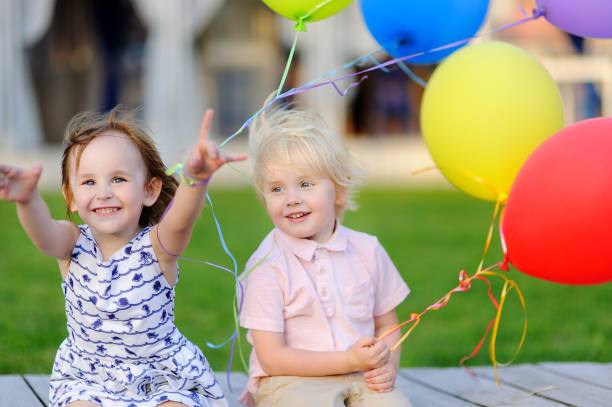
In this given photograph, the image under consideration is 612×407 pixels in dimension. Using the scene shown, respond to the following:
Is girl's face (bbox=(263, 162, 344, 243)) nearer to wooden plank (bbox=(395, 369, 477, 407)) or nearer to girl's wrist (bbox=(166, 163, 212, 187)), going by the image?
girl's wrist (bbox=(166, 163, 212, 187))

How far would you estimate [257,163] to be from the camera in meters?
2.02

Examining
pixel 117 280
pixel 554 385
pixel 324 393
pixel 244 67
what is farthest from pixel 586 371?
pixel 244 67

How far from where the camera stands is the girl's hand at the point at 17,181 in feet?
5.20

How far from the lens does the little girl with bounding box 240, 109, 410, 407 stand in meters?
1.93

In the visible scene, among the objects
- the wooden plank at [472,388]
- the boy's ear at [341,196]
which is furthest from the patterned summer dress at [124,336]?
the wooden plank at [472,388]

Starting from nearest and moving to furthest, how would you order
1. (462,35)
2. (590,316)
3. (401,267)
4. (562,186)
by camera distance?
(562,186) < (462,35) < (590,316) < (401,267)

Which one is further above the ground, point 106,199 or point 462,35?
point 462,35

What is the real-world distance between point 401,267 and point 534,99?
292 cm

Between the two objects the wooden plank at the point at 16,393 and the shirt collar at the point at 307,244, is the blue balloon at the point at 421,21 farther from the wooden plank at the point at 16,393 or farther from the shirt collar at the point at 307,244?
the wooden plank at the point at 16,393

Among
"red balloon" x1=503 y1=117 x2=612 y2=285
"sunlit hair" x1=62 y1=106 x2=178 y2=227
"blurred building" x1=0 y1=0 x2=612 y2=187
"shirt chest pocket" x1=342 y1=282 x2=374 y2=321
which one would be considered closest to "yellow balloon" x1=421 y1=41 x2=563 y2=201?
"red balloon" x1=503 y1=117 x2=612 y2=285

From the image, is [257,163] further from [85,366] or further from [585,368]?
[585,368]

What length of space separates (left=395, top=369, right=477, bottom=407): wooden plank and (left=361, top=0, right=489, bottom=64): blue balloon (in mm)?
1031

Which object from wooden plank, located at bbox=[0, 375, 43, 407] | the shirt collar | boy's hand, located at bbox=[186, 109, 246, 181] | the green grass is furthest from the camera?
the green grass

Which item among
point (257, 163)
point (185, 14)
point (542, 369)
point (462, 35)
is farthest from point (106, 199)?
point (185, 14)
